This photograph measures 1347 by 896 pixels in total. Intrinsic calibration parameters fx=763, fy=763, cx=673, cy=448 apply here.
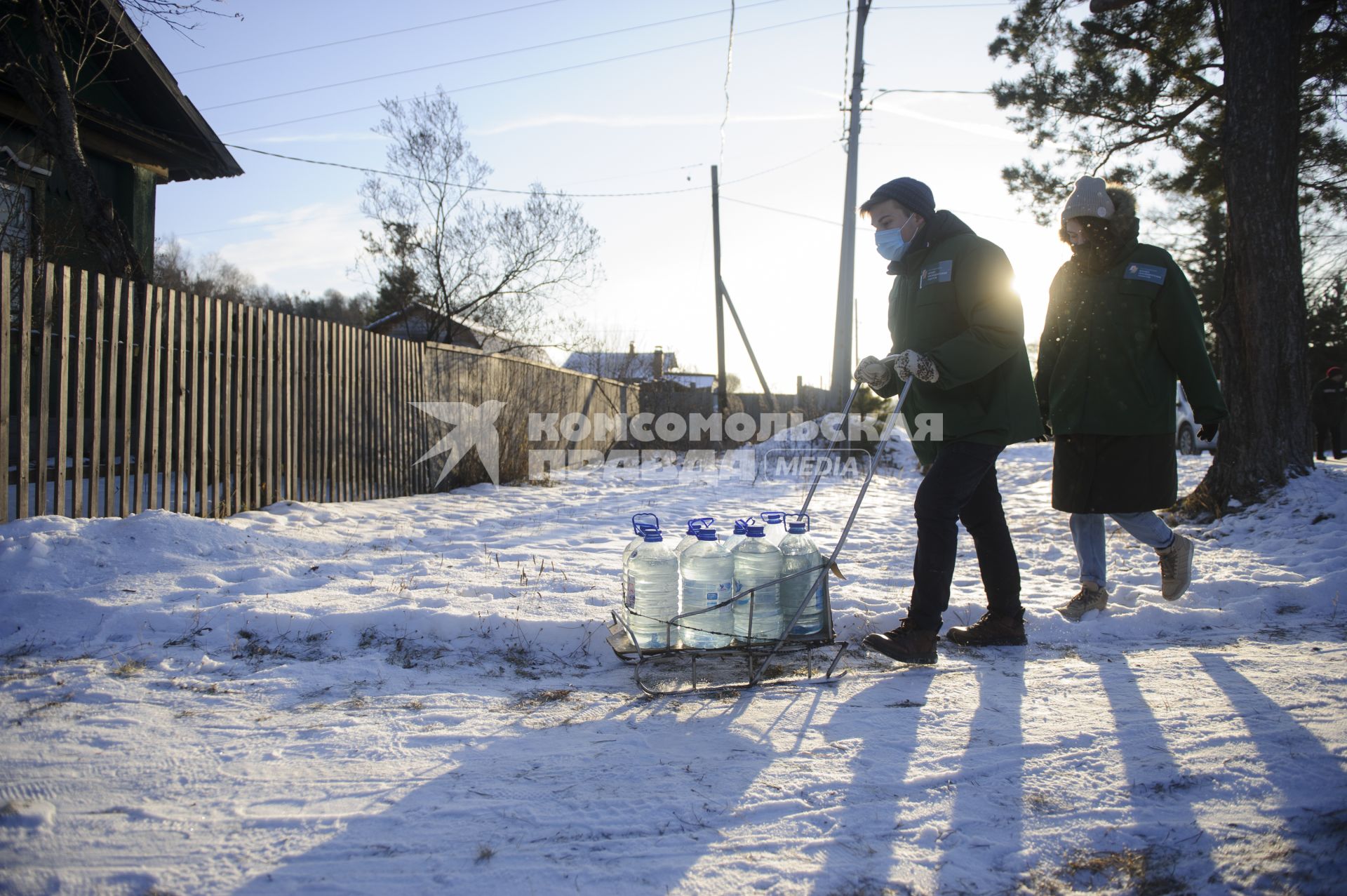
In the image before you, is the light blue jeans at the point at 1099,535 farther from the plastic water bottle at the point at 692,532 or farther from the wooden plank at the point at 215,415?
the wooden plank at the point at 215,415

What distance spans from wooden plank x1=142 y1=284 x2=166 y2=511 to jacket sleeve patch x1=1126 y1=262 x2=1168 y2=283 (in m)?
6.04

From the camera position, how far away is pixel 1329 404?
12773 millimetres

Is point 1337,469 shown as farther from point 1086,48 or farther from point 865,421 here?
point 865,421

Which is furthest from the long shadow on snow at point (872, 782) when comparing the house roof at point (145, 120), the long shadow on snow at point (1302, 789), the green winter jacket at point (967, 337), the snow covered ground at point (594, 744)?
the house roof at point (145, 120)

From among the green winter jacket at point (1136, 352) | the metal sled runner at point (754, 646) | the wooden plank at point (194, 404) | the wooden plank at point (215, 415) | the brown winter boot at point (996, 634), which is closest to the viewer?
the metal sled runner at point (754, 646)

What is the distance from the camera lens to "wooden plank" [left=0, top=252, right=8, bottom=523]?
13.8 ft

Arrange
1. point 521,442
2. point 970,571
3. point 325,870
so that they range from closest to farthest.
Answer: point 325,870
point 970,571
point 521,442

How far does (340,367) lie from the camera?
738 cm

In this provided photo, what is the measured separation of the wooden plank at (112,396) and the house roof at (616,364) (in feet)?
43.0

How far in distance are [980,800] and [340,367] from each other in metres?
6.94

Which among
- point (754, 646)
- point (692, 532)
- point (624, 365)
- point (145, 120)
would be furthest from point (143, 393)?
point (624, 365)

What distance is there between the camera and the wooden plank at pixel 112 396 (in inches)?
197

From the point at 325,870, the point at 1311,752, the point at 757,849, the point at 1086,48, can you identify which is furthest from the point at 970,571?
the point at 1086,48

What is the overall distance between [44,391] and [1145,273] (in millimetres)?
6126
